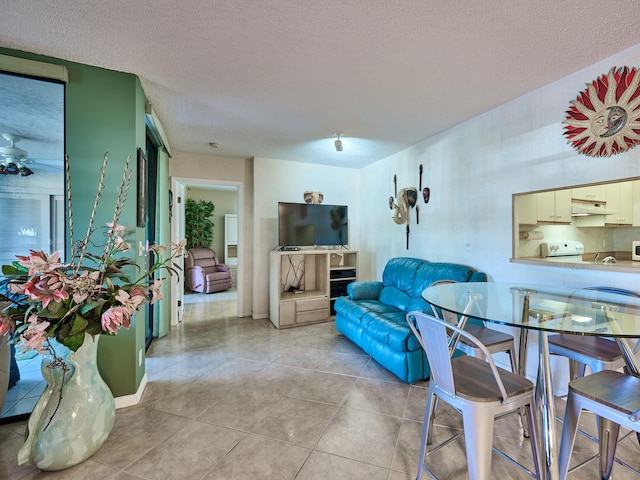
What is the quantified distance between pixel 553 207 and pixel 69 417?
173 inches

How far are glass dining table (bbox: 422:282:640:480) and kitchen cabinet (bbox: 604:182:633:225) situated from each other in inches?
90.9

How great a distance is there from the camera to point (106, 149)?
2.03m

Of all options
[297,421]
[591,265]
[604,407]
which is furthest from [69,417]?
[591,265]

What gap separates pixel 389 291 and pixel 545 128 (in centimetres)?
223

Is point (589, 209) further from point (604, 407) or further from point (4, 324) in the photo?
point (4, 324)

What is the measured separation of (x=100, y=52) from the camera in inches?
73.4

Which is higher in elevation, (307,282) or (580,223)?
(580,223)

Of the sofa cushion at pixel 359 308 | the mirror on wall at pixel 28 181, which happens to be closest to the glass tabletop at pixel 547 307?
the sofa cushion at pixel 359 308

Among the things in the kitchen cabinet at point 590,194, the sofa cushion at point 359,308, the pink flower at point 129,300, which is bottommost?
the sofa cushion at point 359,308

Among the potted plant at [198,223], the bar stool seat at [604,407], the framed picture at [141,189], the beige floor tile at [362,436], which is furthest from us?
the potted plant at [198,223]

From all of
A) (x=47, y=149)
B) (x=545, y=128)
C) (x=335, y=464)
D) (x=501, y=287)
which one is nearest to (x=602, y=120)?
(x=545, y=128)

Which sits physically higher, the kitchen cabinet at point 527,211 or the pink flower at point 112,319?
the kitchen cabinet at point 527,211

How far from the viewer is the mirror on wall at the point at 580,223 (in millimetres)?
2953

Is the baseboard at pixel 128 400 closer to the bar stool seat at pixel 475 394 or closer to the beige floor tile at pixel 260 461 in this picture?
the beige floor tile at pixel 260 461
